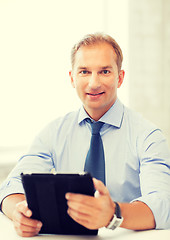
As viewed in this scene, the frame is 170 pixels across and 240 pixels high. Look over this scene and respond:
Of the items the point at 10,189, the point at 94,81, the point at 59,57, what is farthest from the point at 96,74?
the point at 59,57

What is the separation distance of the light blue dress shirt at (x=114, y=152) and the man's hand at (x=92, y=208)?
0.91 ft

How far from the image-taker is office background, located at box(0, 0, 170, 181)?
8.78 feet

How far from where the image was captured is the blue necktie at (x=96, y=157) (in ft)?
4.62

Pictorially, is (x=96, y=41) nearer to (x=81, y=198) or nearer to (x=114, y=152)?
(x=114, y=152)

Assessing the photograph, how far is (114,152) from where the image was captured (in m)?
1.46

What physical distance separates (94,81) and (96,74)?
4 centimetres

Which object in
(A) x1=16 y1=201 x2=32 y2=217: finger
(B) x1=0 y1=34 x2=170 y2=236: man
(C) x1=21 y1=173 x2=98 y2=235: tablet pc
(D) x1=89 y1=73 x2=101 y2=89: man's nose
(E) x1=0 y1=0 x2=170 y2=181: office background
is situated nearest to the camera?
(C) x1=21 y1=173 x2=98 y2=235: tablet pc

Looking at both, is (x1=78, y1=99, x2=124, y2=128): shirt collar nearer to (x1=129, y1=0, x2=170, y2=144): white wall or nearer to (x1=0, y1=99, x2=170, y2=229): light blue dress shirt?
(x1=0, y1=99, x2=170, y2=229): light blue dress shirt

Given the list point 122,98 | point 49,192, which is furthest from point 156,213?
point 122,98

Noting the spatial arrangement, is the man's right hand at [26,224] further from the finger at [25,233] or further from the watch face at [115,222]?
the watch face at [115,222]

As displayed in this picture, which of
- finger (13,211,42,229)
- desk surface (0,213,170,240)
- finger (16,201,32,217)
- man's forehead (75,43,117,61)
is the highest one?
man's forehead (75,43,117,61)

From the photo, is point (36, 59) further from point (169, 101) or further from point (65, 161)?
point (65, 161)

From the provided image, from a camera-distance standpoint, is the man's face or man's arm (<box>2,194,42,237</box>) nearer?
man's arm (<box>2,194,42,237</box>)

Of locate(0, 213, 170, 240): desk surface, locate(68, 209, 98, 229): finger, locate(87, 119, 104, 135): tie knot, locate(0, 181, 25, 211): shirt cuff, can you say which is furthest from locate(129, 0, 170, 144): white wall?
locate(68, 209, 98, 229): finger
